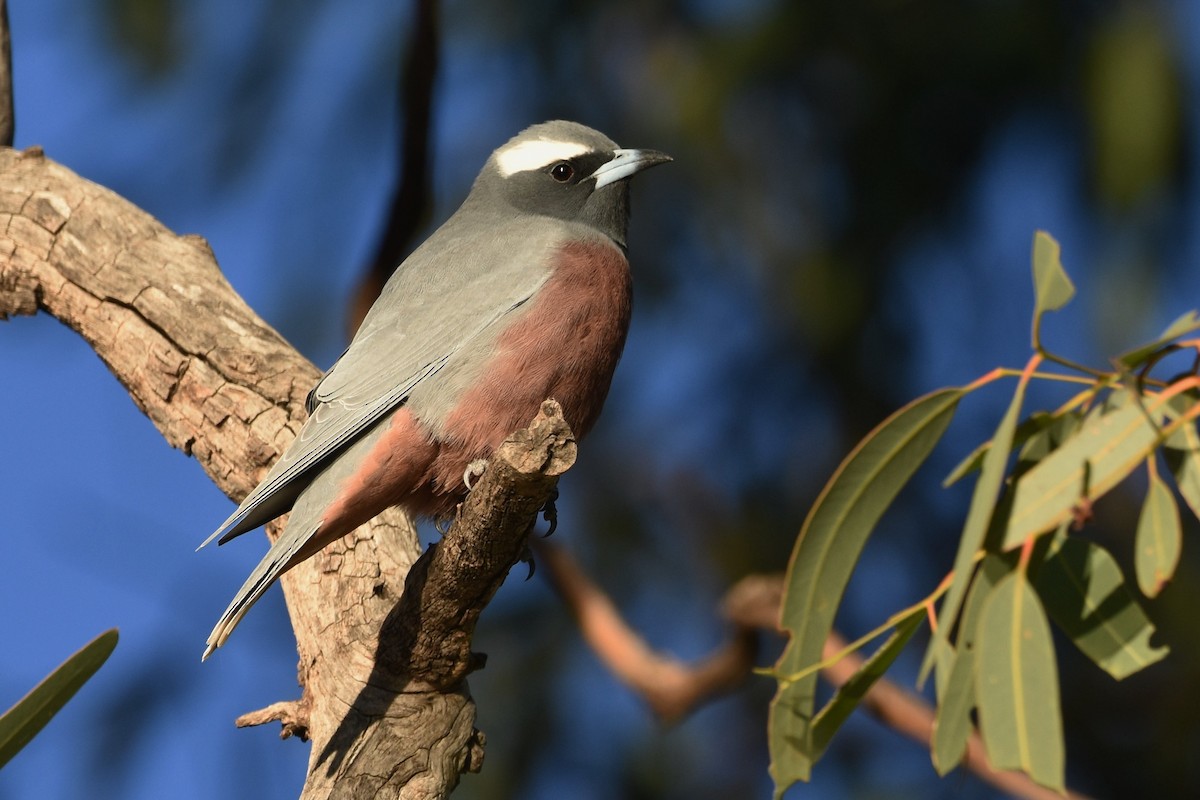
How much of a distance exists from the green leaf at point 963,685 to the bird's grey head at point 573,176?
7.00 feet

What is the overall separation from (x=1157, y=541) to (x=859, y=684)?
0.72m

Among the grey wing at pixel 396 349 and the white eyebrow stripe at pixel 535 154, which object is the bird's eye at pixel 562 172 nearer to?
the white eyebrow stripe at pixel 535 154

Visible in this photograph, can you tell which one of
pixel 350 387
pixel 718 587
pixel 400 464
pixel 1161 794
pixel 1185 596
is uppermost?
pixel 350 387

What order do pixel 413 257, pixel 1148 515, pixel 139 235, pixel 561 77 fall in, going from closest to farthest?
pixel 1148 515 < pixel 413 257 < pixel 139 235 < pixel 561 77

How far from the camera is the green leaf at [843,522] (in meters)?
3.18

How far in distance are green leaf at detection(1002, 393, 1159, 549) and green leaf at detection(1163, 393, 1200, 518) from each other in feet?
0.31

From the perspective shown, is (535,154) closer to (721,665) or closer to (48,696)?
(721,665)

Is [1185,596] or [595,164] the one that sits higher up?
[595,164]

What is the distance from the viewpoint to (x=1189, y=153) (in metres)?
6.07

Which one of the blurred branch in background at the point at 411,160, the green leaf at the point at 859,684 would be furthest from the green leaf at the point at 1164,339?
the blurred branch in background at the point at 411,160

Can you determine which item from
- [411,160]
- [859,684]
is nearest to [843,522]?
[859,684]

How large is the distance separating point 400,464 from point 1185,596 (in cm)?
407

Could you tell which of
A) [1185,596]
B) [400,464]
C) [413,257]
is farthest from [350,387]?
[1185,596]

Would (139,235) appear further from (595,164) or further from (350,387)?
(595,164)
